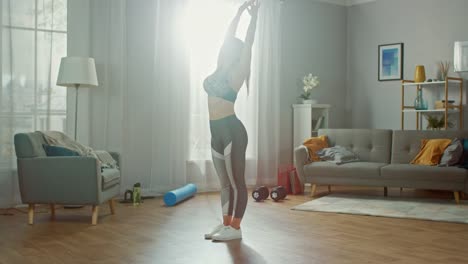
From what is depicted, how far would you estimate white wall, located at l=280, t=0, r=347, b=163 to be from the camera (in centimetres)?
809

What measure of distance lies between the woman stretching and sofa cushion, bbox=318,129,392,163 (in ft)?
9.47

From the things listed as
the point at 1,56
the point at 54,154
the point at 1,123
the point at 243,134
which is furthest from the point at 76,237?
the point at 1,56

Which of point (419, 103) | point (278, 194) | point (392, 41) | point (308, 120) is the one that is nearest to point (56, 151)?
point (278, 194)

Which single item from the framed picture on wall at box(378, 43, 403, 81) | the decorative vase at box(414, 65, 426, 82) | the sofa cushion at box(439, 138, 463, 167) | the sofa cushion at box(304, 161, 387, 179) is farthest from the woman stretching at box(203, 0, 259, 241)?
the framed picture on wall at box(378, 43, 403, 81)

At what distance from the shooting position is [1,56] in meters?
5.65

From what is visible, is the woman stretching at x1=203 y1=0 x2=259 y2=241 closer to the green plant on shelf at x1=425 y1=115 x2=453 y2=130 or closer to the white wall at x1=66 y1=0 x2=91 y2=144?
the white wall at x1=66 y1=0 x2=91 y2=144

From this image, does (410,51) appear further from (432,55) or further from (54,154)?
(54,154)

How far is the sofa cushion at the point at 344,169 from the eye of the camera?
20.5 ft

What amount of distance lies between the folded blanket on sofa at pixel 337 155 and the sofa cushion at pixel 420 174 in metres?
0.52

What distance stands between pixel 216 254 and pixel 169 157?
3110 mm

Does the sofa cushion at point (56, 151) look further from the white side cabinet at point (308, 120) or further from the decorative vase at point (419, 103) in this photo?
the decorative vase at point (419, 103)

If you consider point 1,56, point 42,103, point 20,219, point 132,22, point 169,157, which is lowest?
point 20,219

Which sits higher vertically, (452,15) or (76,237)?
(452,15)

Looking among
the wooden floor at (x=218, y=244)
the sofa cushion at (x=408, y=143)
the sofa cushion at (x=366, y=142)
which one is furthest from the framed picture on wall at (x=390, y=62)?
the wooden floor at (x=218, y=244)
